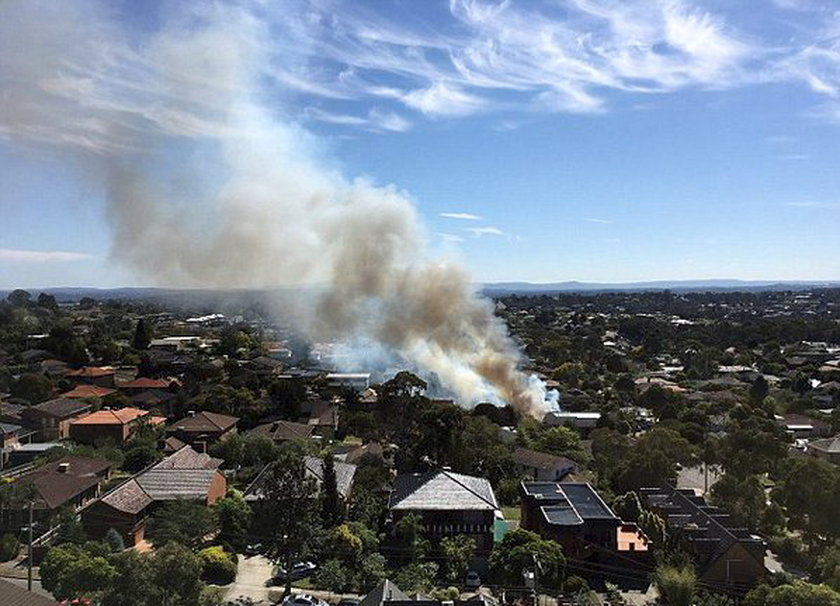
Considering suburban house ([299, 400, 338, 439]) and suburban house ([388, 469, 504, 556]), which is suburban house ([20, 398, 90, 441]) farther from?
suburban house ([388, 469, 504, 556])

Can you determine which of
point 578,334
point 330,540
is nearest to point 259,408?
point 330,540

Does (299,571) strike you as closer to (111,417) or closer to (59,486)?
(59,486)

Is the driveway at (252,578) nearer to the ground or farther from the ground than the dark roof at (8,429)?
nearer to the ground

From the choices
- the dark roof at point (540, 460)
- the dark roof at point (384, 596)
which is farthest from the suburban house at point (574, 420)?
the dark roof at point (384, 596)

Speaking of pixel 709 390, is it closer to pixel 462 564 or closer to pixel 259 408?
pixel 259 408

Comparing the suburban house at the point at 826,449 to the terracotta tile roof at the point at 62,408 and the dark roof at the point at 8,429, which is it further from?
the dark roof at the point at 8,429

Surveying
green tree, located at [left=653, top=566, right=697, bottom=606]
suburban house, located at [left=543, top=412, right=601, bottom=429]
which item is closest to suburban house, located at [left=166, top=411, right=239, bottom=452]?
suburban house, located at [left=543, top=412, right=601, bottom=429]
